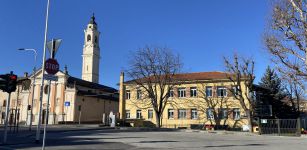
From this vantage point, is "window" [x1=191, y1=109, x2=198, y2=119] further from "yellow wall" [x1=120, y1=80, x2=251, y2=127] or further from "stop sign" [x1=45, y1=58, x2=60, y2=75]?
"stop sign" [x1=45, y1=58, x2=60, y2=75]

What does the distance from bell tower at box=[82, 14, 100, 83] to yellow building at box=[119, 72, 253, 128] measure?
3778cm

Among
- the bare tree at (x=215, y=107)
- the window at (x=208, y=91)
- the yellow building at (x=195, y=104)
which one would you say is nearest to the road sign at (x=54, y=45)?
the yellow building at (x=195, y=104)

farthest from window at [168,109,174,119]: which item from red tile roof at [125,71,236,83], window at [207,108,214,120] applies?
window at [207,108,214,120]

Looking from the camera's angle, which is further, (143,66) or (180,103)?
(180,103)

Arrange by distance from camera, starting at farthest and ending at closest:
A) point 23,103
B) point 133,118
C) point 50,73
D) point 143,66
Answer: point 23,103 < point 133,118 < point 143,66 < point 50,73

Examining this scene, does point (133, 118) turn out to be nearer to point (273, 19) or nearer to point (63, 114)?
point (63, 114)

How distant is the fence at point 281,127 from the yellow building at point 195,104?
29.6 feet

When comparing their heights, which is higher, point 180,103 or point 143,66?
point 143,66

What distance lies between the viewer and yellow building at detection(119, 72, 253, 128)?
49062 mm

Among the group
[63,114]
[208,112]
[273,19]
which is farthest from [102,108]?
[273,19]

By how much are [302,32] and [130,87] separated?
41.6 meters

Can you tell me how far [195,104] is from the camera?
51625 millimetres

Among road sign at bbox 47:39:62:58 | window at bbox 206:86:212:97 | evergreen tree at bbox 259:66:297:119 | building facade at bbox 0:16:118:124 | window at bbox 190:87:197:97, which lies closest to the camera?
road sign at bbox 47:39:62:58

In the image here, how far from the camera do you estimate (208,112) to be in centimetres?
5050
